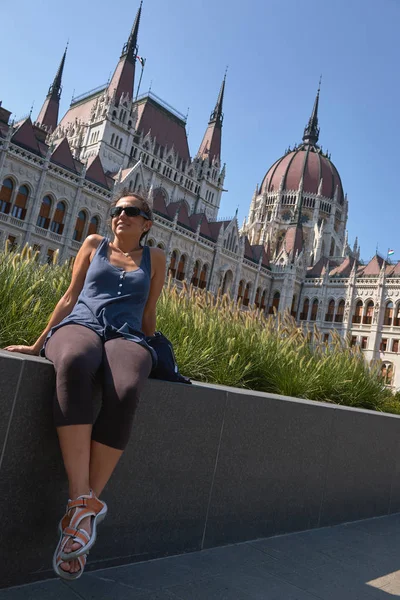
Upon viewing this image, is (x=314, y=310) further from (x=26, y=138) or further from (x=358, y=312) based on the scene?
(x=26, y=138)

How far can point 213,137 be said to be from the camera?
59.8 metres

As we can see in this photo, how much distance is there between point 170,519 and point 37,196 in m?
31.1

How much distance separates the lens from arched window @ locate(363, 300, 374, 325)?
1850 inches

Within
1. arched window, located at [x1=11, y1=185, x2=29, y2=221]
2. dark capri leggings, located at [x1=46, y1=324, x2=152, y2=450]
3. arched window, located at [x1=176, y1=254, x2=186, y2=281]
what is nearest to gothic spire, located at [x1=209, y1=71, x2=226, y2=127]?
arched window, located at [x1=176, y1=254, x2=186, y2=281]

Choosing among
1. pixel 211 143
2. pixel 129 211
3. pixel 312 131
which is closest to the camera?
pixel 129 211

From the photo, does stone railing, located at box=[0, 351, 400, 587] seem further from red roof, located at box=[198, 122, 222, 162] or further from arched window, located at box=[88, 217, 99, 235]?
red roof, located at box=[198, 122, 222, 162]

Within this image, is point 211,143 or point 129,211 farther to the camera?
point 211,143

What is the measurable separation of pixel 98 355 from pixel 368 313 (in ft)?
158

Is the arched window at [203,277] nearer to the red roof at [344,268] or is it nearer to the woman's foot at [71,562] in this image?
the red roof at [344,268]

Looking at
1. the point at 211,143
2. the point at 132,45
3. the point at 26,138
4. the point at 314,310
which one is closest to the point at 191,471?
the point at 26,138

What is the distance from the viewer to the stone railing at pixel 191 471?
2.30 meters

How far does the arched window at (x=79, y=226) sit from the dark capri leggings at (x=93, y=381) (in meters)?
33.1

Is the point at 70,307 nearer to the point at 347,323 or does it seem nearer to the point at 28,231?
the point at 28,231

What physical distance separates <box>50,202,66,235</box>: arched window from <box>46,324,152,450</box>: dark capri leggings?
32.5m
